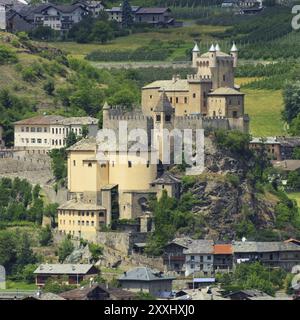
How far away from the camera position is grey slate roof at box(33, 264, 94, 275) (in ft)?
146

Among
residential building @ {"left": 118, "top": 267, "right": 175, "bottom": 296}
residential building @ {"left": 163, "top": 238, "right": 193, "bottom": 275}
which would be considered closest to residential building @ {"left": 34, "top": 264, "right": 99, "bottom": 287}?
residential building @ {"left": 118, "top": 267, "right": 175, "bottom": 296}

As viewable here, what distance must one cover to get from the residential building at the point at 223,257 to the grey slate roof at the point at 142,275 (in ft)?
10.2

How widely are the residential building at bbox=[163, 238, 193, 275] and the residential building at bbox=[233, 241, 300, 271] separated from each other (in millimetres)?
1666

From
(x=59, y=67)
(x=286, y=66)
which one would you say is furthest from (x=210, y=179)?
(x=286, y=66)

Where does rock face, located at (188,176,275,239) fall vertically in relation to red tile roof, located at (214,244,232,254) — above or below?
above

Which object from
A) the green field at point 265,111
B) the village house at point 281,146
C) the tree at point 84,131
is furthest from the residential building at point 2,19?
the tree at point 84,131

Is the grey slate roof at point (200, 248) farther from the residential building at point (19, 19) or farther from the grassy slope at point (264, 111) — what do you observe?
the residential building at point (19, 19)

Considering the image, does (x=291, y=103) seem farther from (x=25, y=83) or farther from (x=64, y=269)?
(x=64, y=269)

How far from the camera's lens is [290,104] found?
73875mm

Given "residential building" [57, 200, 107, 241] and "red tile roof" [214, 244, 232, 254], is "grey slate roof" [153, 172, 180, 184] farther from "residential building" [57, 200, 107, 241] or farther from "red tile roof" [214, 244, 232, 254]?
"red tile roof" [214, 244, 232, 254]

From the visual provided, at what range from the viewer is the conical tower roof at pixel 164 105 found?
159 ft

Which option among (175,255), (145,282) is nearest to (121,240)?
(175,255)

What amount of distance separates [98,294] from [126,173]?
944 centimetres

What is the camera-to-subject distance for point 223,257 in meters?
45.9
